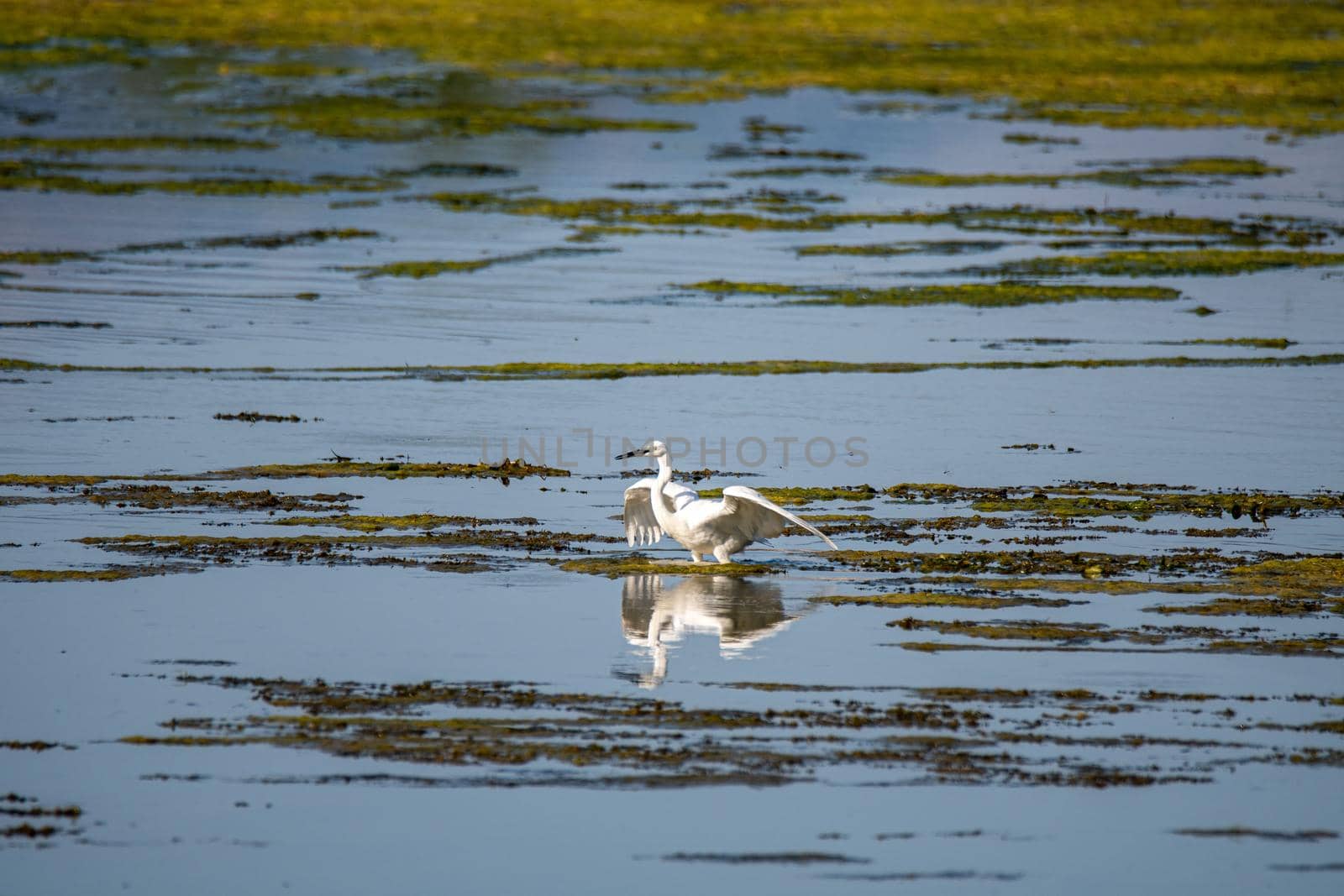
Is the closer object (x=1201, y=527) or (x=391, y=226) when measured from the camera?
(x=1201, y=527)

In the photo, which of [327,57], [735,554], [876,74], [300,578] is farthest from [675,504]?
[327,57]

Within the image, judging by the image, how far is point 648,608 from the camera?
14008 mm

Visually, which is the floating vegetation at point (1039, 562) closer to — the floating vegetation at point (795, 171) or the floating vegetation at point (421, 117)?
the floating vegetation at point (795, 171)

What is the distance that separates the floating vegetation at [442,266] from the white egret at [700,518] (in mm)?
15289

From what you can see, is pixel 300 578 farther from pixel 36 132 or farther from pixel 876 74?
pixel 876 74

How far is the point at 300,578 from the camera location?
47.3 ft

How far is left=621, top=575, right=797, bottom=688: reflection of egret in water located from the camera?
1320 cm

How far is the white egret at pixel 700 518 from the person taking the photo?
14719 mm

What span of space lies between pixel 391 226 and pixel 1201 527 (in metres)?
21.6

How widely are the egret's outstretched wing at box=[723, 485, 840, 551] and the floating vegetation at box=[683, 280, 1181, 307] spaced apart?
13.5 meters

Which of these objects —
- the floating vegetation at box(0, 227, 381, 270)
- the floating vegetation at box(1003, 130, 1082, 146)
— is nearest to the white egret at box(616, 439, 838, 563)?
the floating vegetation at box(0, 227, 381, 270)

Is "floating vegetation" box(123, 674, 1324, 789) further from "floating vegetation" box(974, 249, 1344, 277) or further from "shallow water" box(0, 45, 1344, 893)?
"floating vegetation" box(974, 249, 1344, 277)

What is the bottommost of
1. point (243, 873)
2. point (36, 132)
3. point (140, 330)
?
point (243, 873)

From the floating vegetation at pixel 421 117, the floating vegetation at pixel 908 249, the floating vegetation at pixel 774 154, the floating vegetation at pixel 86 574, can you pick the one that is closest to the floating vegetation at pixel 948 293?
the floating vegetation at pixel 908 249
